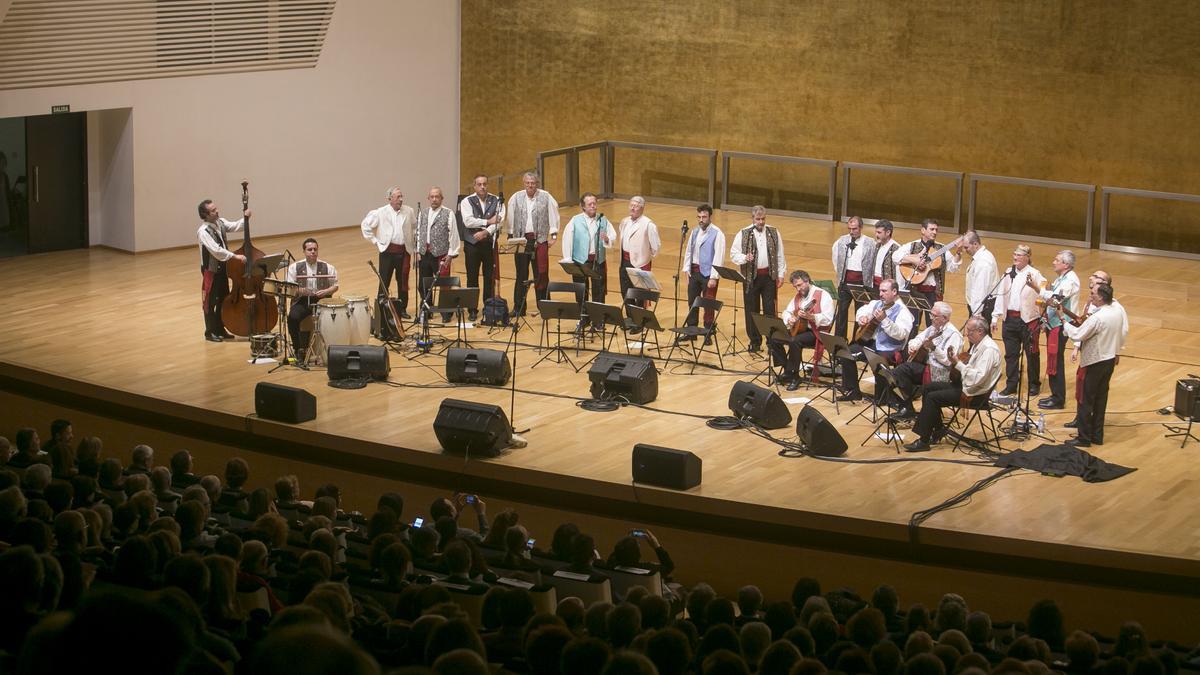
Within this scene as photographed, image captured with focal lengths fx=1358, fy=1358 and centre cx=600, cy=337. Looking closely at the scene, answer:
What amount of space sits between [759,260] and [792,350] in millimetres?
1148

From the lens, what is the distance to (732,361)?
1172 cm

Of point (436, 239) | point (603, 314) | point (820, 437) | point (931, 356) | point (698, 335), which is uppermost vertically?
point (436, 239)

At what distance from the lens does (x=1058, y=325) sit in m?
10.1

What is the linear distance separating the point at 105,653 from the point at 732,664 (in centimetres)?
210

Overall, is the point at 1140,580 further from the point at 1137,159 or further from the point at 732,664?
the point at 1137,159

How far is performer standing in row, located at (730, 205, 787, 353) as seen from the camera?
11719mm

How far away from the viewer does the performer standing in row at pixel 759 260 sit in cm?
1172

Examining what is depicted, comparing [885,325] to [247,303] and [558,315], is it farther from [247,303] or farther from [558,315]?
[247,303]

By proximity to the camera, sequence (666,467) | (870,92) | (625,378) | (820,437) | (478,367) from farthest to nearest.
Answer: (870,92) → (478,367) → (625,378) → (820,437) → (666,467)

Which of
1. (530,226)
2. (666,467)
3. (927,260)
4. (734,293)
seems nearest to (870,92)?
(734,293)

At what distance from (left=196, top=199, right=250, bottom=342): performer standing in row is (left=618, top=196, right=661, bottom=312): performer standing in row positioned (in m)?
3.37

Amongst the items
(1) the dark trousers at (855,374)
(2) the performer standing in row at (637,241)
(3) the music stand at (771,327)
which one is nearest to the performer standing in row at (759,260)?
(2) the performer standing in row at (637,241)

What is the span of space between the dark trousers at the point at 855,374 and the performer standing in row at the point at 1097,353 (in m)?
1.33

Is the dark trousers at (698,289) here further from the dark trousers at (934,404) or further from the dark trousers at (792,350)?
the dark trousers at (934,404)
